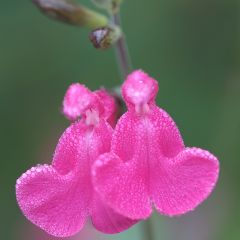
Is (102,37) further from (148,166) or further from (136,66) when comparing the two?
(136,66)

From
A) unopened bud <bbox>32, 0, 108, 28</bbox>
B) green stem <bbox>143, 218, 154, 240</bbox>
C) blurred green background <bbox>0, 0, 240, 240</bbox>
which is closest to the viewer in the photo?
unopened bud <bbox>32, 0, 108, 28</bbox>

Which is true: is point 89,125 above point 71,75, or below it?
below

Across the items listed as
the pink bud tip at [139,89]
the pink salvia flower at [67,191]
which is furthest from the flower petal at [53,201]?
the pink bud tip at [139,89]

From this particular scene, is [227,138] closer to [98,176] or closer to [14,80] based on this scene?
[14,80]

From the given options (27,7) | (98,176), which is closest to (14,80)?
(27,7)

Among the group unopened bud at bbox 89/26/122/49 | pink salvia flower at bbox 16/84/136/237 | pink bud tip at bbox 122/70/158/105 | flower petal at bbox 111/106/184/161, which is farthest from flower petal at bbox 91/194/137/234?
unopened bud at bbox 89/26/122/49

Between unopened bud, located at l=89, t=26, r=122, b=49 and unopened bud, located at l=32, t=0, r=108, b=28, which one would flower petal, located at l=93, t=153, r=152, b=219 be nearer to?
unopened bud, located at l=89, t=26, r=122, b=49

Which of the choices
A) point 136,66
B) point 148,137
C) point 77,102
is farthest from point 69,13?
point 136,66
